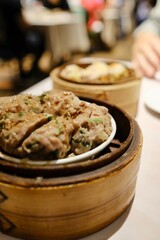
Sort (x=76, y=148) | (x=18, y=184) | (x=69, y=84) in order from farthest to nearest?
(x=69, y=84) < (x=76, y=148) < (x=18, y=184)

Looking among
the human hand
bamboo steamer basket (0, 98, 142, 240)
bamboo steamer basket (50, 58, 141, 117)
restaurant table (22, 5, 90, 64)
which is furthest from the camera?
restaurant table (22, 5, 90, 64)

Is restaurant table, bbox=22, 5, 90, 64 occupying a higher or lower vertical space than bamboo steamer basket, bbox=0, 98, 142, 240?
lower

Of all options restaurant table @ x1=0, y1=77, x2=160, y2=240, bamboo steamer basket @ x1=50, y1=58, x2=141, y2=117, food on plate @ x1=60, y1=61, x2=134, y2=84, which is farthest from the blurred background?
restaurant table @ x1=0, y1=77, x2=160, y2=240

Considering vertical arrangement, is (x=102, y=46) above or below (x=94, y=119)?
below

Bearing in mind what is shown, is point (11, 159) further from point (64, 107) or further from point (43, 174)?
point (64, 107)

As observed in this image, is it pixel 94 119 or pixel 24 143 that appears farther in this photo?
pixel 94 119

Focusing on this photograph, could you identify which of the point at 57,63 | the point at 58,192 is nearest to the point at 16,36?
the point at 57,63

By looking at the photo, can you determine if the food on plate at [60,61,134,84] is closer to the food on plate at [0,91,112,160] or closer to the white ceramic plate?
the food on plate at [0,91,112,160]

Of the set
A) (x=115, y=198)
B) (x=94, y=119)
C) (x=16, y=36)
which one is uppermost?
A: (x=94, y=119)
